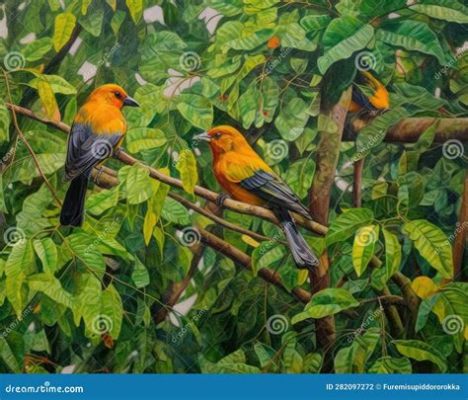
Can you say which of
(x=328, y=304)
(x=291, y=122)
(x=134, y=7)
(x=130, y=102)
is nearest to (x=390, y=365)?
(x=328, y=304)

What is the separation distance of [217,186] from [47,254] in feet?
1.41

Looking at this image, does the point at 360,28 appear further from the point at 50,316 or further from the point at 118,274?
the point at 50,316

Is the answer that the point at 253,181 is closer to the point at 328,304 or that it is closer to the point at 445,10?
the point at 328,304

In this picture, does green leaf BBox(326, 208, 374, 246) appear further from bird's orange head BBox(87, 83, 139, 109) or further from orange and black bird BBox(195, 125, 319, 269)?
bird's orange head BBox(87, 83, 139, 109)

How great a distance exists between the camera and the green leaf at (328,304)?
2.01m

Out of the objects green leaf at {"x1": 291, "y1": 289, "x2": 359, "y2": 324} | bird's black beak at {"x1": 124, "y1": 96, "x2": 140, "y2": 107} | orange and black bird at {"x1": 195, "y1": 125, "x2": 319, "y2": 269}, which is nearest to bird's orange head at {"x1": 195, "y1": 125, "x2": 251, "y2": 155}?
orange and black bird at {"x1": 195, "y1": 125, "x2": 319, "y2": 269}

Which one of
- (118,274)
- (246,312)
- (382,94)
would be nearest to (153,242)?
(118,274)

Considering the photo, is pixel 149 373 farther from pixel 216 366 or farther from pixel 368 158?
pixel 368 158

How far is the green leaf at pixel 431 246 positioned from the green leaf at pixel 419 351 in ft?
0.57

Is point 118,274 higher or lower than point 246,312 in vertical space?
higher

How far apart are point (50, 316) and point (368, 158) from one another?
0.84 m

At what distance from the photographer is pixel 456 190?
204 cm

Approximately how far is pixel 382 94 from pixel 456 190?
0.29 metres

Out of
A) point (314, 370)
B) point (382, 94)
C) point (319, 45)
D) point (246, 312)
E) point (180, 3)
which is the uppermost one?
point (180, 3)
